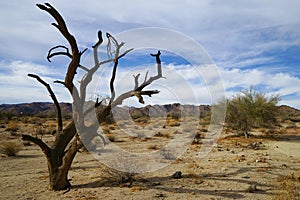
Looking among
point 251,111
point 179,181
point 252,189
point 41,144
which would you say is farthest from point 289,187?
point 251,111

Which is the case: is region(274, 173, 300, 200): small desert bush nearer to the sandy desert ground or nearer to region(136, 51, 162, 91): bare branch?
the sandy desert ground

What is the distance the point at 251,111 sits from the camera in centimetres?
2173

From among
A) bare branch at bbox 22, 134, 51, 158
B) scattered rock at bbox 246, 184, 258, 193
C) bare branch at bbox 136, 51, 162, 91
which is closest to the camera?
bare branch at bbox 22, 134, 51, 158

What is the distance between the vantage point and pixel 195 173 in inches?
363

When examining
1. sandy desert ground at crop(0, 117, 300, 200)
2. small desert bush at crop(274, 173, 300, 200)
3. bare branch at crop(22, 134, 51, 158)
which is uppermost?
bare branch at crop(22, 134, 51, 158)

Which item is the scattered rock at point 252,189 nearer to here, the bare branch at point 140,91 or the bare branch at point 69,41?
the bare branch at point 140,91

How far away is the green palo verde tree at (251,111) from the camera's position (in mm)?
21625

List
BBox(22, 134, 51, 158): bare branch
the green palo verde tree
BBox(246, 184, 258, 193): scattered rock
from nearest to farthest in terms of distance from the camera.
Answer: BBox(22, 134, 51, 158): bare branch → BBox(246, 184, 258, 193): scattered rock → the green palo verde tree

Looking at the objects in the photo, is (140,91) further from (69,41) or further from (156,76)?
(69,41)

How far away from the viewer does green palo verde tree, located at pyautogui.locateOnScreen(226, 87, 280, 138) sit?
2162 centimetres

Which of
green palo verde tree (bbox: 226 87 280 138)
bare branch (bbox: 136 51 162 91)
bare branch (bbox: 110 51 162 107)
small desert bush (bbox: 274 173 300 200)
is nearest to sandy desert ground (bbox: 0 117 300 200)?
small desert bush (bbox: 274 173 300 200)

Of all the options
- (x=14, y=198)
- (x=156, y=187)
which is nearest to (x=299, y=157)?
(x=156, y=187)

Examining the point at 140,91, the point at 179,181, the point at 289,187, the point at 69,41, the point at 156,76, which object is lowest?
the point at 179,181

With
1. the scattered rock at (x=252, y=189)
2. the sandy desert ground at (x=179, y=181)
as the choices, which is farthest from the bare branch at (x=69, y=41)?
the scattered rock at (x=252, y=189)
